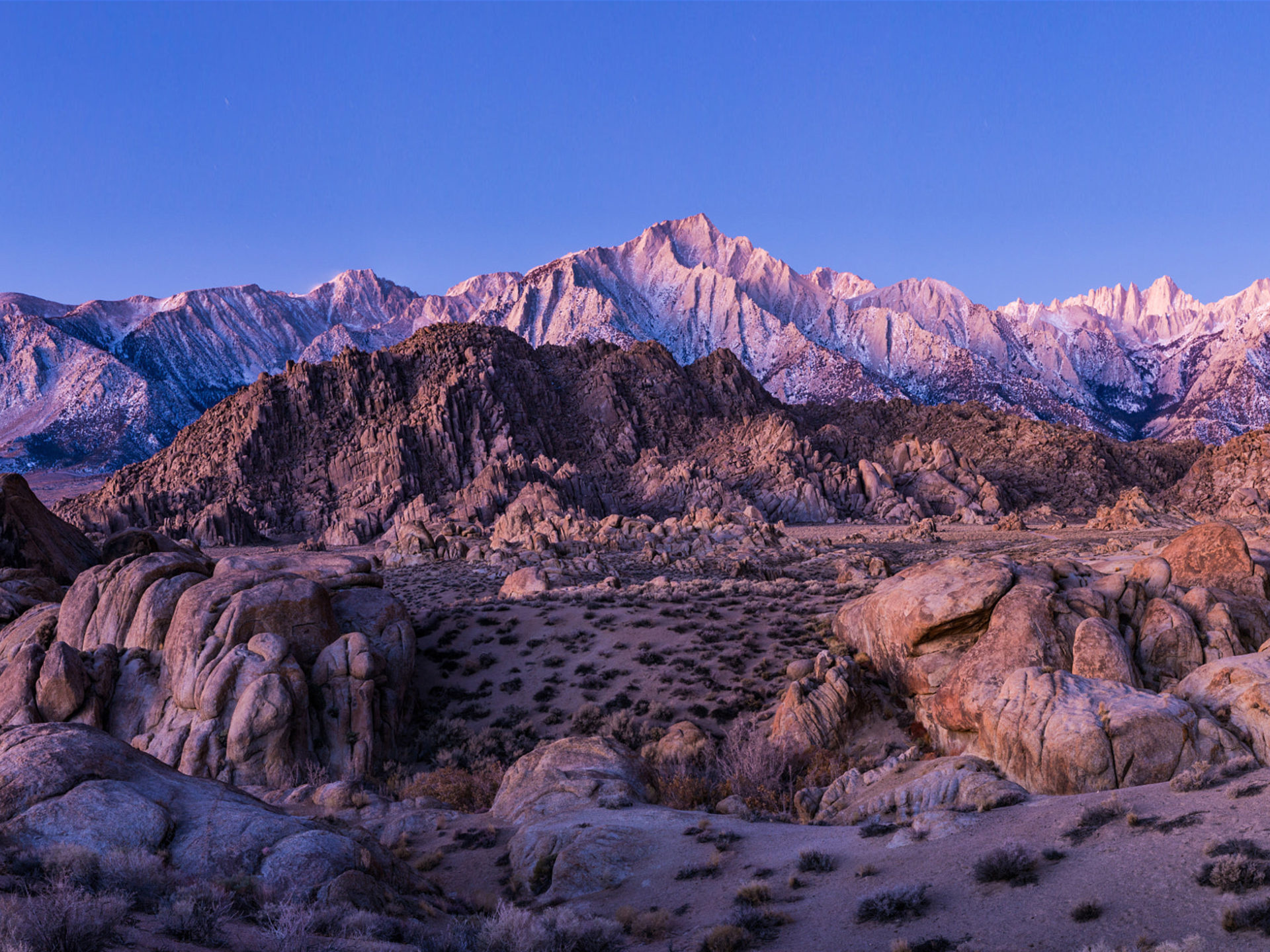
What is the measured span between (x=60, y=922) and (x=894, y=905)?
7.65 meters

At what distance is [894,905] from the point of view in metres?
7.92

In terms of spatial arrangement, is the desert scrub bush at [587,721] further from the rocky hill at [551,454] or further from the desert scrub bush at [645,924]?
the rocky hill at [551,454]

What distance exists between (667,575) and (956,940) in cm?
3358

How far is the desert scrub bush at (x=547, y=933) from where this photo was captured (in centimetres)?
761

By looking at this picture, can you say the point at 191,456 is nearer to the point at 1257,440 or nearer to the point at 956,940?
the point at 956,940

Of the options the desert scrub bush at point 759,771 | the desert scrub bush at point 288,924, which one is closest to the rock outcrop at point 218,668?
the desert scrub bush at point 759,771

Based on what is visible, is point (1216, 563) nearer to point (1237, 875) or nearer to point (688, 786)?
point (688, 786)

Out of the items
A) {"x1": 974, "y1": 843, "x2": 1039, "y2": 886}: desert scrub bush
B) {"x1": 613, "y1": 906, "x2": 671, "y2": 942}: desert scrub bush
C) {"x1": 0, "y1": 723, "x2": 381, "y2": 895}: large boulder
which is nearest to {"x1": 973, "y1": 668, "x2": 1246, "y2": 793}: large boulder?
{"x1": 974, "y1": 843, "x2": 1039, "y2": 886}: desert scrub bush

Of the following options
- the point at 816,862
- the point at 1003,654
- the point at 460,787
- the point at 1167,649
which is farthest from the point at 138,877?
the point at 1167,649

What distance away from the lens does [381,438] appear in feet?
311

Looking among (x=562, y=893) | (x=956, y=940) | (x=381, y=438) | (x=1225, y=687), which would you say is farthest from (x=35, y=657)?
(x=381, y=438)

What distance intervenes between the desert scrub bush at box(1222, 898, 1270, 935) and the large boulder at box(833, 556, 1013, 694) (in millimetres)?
11056

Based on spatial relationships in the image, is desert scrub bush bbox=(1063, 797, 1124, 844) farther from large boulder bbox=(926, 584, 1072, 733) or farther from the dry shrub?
the dry shrub

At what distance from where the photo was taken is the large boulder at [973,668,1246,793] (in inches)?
440
